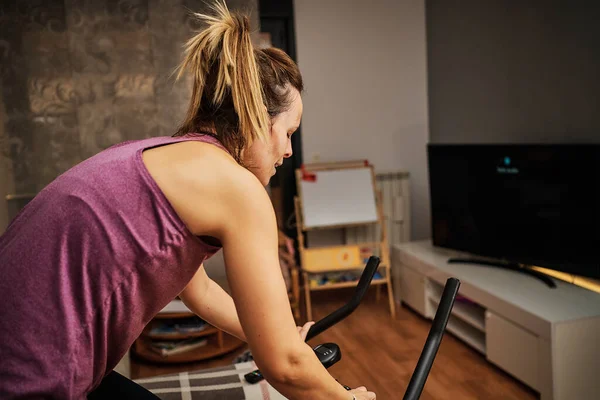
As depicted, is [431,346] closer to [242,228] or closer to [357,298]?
[357,298]

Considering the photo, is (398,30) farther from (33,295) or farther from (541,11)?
(33,295)

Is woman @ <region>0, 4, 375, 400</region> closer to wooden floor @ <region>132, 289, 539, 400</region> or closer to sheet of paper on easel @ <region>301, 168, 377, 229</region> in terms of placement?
wooden floor @ <region>132, 289, 539, 400</region>

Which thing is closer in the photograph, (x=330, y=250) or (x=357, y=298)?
(x=357, y=298)

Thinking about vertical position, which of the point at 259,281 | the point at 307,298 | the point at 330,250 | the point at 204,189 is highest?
the point at 204,189

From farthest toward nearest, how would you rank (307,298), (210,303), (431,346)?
(307,298) < (210,303) < (431,346)

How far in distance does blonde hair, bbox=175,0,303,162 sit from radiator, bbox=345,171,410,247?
3.53 m

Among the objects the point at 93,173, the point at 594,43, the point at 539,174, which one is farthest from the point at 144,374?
the point at 594,43

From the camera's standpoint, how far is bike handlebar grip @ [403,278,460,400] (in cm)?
109

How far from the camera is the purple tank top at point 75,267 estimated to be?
0.85 meters

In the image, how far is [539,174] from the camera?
9.78 ft

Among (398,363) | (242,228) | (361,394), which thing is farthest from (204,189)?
(398,363)

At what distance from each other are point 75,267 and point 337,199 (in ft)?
10.6

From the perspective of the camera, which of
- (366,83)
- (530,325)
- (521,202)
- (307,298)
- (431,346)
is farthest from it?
(366,83)

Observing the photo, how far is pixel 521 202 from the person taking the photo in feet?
10.3
